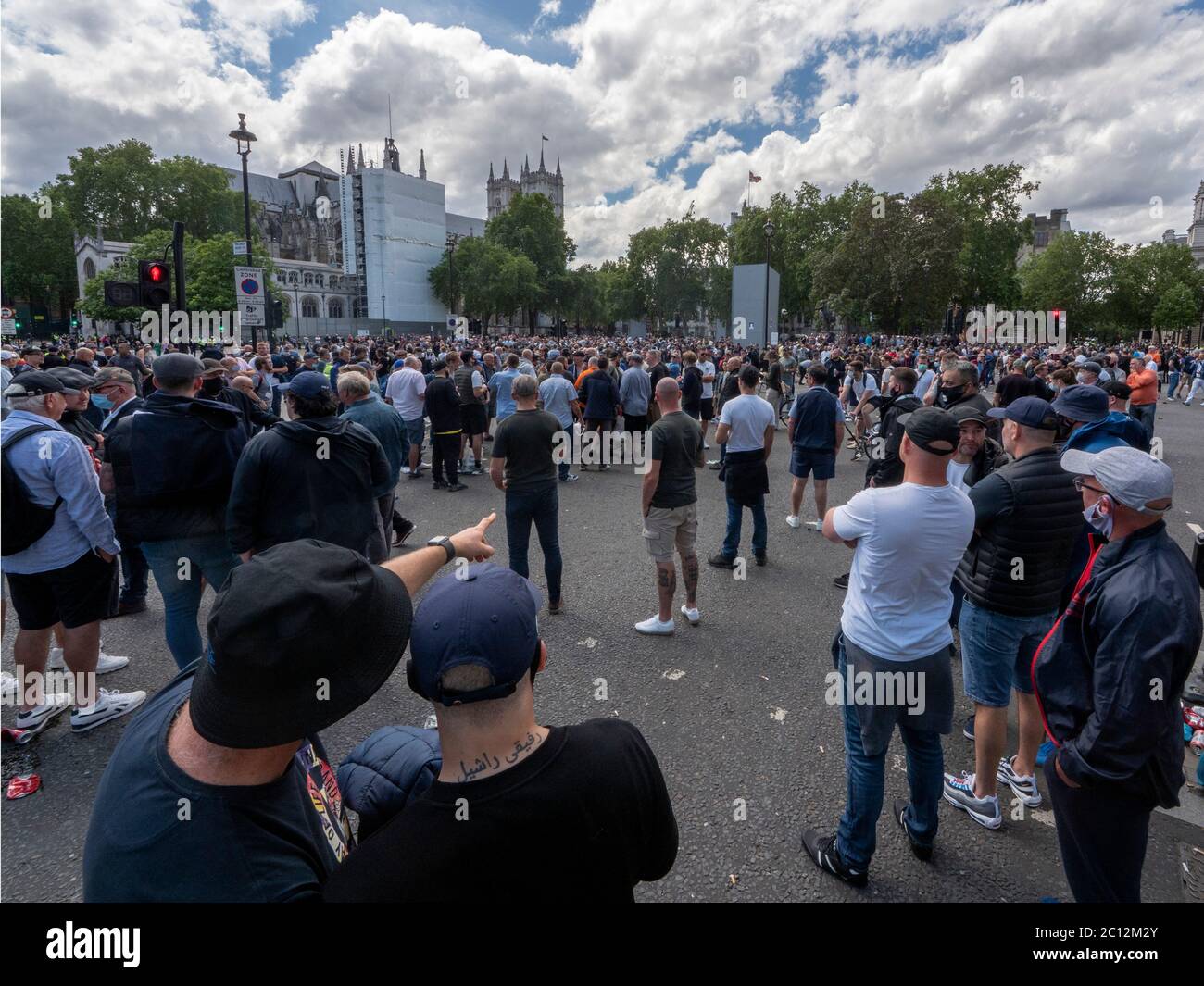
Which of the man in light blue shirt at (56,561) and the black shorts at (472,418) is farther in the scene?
the black shorts at (472,418)

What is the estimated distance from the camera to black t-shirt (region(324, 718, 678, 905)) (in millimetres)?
1104

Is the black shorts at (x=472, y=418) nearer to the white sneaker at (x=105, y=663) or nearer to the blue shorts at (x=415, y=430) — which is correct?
the blue shorts at (x=415, y=430)

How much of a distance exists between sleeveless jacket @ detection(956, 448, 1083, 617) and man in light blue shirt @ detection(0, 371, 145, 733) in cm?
489

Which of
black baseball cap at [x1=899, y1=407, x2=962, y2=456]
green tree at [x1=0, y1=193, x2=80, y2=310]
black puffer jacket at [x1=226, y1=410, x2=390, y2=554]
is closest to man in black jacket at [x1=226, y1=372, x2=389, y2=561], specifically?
black puffer jacket at [x1=226, y1=410, x2=390, y2=554]

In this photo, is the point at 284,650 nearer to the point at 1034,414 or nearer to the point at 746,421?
the point at 1034,414

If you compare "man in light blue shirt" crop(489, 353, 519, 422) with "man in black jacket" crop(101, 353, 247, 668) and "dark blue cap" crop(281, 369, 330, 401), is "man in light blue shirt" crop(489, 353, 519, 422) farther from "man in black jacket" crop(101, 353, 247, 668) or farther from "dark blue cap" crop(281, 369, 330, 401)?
"man in black jacket" crop(101, 353, 247, 668)

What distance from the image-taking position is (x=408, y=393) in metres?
10.1

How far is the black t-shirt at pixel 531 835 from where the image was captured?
1.10m

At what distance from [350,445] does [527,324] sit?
339ft

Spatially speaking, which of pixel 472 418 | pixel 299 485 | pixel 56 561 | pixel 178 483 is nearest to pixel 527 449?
pixel 299 485

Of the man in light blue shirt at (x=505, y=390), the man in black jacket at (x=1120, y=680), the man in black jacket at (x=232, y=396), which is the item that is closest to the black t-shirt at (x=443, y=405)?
the man in light blue shirt at (x=505, y=390)

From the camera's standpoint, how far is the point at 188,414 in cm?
387
